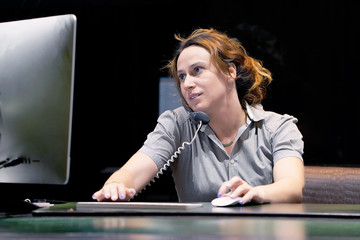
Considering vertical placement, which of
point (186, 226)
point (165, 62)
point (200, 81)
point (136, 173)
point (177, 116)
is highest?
point (165, 62)

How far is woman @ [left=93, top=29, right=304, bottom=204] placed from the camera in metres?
1.86

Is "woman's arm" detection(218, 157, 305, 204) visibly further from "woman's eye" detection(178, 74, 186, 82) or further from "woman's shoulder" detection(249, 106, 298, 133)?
"woman's eye" detection(178, 74, 186, 82)

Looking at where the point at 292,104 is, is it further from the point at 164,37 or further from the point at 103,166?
the point at 103,166

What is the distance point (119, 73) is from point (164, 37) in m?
0.40

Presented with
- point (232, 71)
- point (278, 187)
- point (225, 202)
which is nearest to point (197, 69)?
point (232, 71)

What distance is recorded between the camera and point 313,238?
2.45 feet

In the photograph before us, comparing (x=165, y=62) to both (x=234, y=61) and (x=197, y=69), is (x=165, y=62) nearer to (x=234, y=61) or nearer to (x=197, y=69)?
(x=234, y=61)

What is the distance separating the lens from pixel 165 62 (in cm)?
356

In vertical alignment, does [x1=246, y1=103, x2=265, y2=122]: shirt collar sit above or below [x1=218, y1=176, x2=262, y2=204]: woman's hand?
above

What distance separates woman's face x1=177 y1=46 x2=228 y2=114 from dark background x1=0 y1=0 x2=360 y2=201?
4.82 ft

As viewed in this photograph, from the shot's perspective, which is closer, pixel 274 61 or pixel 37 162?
pixel 37 162

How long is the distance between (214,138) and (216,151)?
5cm

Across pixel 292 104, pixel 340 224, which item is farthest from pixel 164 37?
pixel 340 224

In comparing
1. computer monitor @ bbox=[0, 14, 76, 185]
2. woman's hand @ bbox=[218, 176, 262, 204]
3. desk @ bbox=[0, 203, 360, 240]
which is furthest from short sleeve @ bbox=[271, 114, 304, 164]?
computer monitor @ bbox=[0, 14, 76, 185]
